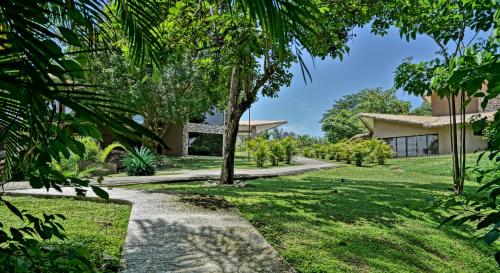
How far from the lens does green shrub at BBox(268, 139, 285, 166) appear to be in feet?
66.6

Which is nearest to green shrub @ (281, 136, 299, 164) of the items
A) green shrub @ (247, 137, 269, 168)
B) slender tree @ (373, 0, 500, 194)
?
green shrub @ (247, 137, 269, 168)

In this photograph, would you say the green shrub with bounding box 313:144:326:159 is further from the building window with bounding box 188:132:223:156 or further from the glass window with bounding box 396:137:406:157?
the building window with bounding box 188:132:223:156

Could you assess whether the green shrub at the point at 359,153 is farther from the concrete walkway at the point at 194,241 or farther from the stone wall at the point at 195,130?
Result: the concrete walkway at the point at 194,241

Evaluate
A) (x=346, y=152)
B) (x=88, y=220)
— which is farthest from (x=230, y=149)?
(x=346, y=152)

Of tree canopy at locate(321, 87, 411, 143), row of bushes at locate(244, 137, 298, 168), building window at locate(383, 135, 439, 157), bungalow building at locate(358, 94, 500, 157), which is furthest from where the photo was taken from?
tree canopy at locate(321, 87, 411, 143)

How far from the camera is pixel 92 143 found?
513 inches

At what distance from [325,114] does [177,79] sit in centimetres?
3582

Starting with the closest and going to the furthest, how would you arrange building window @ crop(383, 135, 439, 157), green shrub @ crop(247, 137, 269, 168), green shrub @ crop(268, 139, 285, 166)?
1. green shrub @ crop(247, 137, 269, 168)
2. green shrub @ crop(268, 139, 285, 166)
3. building window @ crop(383, 135, 439, 157)

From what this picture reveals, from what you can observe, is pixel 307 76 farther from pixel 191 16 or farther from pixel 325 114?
pixel 325 114

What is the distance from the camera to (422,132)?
2912 cm

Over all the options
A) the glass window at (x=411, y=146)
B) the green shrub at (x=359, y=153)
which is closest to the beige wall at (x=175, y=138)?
the green shrub at (x=359, y=153)

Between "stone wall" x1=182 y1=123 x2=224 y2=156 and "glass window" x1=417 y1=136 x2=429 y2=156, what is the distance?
14128 mm

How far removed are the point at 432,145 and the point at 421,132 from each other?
3.83ft

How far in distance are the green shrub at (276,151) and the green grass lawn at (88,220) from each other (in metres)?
14.1
